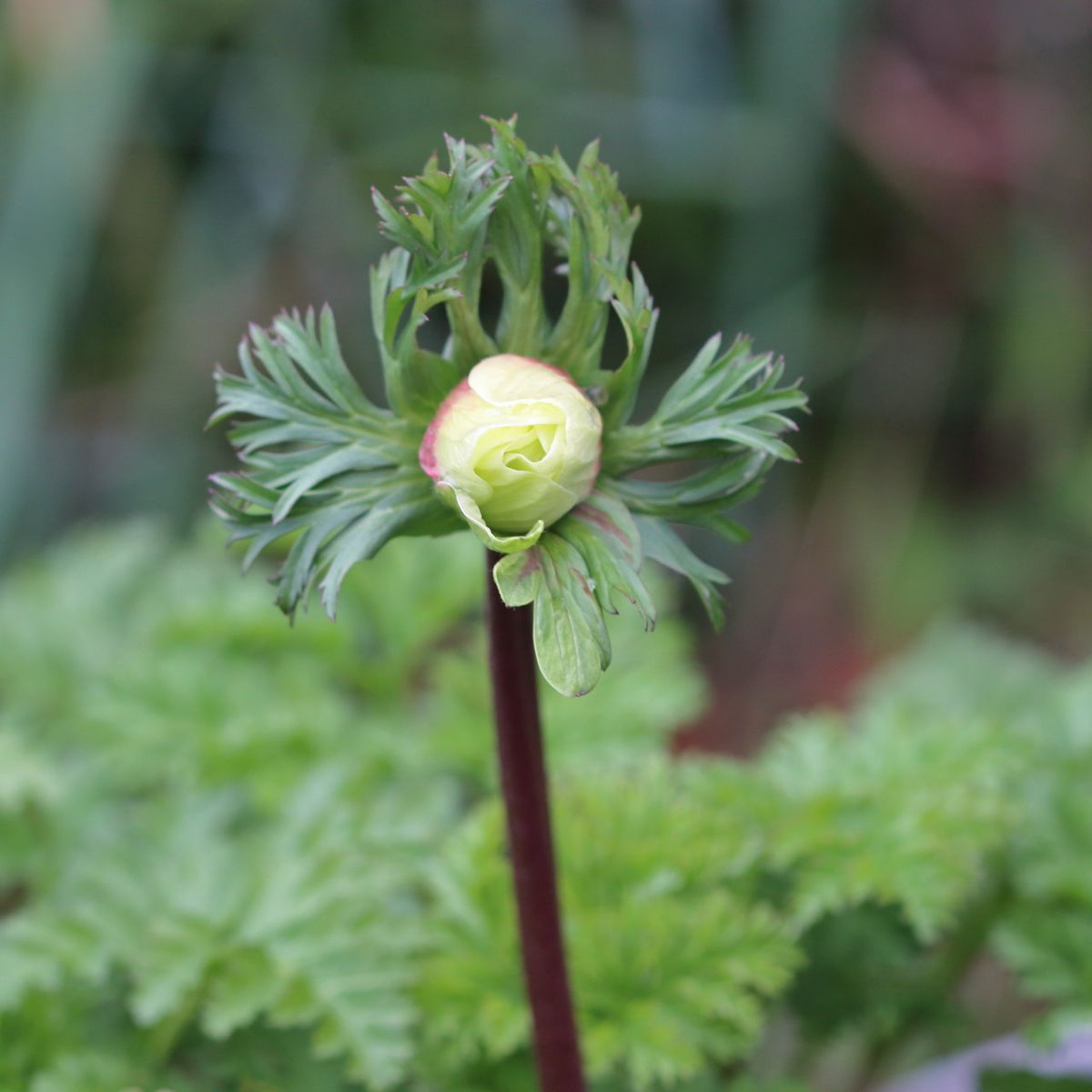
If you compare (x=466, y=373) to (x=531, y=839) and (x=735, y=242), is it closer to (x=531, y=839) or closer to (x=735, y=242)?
(x=531, y=839)

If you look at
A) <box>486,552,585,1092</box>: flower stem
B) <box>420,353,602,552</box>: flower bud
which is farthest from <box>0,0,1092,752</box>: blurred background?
<box>420,353,602,552</box>: flower bud

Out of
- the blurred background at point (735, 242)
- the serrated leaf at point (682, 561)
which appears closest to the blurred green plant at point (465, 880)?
the serrated leaf at point (682, 561)

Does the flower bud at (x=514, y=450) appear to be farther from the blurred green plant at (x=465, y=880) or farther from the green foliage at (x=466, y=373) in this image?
the blurred green plant at (x=465, y=880)

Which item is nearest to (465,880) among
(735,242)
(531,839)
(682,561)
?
(531,839)

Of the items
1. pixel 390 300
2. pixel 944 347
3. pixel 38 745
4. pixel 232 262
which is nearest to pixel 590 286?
pixel 390 300

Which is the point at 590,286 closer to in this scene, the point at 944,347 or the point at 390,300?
the point at 390,300

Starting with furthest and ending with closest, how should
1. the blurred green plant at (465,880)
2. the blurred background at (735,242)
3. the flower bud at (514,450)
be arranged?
the blurred background at (735,242) → the blurred green plant at (465,880) → the flower bud at (514,450)

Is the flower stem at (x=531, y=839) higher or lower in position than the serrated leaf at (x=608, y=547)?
lower

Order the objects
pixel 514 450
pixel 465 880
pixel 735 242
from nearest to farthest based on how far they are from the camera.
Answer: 1. pixel 514 450
2. pixel 465 880
3. pixel 735 242

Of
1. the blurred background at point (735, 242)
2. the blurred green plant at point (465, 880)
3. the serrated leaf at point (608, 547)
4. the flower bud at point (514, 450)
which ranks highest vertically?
the blurred background at point (735, 242)
